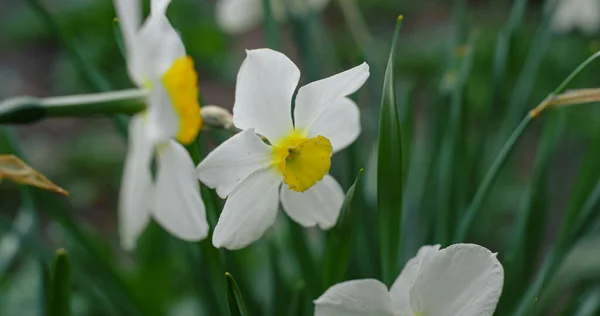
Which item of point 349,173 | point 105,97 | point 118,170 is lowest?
point 118,170

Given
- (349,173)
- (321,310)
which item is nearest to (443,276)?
(321,310)

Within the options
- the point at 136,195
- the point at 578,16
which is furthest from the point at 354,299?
the point at 578,16

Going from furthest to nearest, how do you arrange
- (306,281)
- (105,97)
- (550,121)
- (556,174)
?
(556,174), (550,121), (306,281), (105,97)

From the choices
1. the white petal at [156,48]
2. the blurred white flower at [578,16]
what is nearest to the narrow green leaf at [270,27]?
the white petal at [156,48]

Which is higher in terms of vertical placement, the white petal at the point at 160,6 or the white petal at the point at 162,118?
the white petal at the point at 160,6

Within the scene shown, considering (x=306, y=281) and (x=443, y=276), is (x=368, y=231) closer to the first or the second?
(x=306, y=281)

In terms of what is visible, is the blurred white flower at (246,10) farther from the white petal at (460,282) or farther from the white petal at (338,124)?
the white petal at (460,282)

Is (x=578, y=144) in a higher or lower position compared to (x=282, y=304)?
lower

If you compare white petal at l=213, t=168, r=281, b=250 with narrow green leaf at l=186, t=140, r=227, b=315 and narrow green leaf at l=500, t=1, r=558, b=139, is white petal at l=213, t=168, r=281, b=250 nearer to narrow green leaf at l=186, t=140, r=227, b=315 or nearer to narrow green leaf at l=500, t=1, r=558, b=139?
narrow green leaf at l=186, t=140, r=227, b=315
